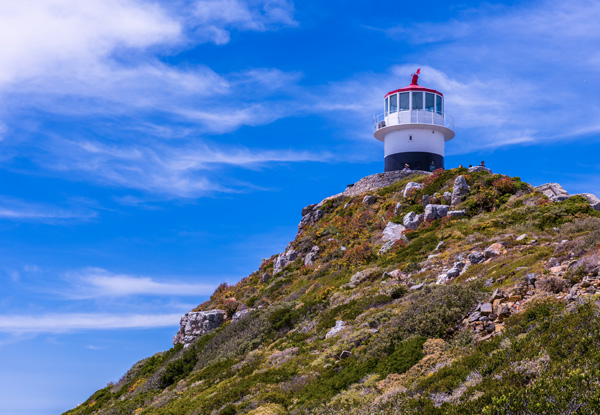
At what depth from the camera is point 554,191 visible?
2558 centimetres

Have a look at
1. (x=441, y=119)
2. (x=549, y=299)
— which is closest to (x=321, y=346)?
(x=549, y=299)

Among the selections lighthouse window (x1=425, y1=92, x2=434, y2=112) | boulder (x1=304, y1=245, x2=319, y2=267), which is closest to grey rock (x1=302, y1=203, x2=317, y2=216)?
boulder (x1=304, y1=245, x2=319, y2=267)

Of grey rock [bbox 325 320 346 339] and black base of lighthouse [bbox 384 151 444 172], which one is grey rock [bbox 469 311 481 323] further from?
black base of lighthouse [bbox 384 151 444 172]

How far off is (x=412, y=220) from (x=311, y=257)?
261 inches

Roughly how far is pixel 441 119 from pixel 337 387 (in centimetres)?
3346

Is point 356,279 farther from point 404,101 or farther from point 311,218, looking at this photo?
point 404,101

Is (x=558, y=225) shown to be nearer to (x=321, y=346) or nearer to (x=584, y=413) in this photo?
(x=321, y=346)

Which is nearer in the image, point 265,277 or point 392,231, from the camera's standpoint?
point 392,231

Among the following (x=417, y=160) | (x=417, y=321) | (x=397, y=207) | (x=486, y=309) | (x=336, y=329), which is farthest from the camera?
(x=417, y=160)

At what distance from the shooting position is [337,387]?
45.6 feet

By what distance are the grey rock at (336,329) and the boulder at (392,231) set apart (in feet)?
33.0

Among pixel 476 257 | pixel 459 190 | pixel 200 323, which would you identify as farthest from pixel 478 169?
pixel 200 323

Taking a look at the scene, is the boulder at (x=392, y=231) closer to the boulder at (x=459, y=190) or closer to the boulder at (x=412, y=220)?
the boulder at (x=412, y=220)

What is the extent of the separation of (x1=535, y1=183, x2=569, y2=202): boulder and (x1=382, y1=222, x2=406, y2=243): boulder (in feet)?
23.1
